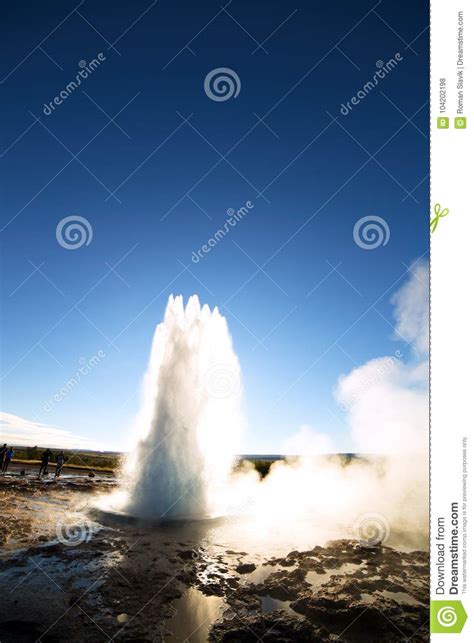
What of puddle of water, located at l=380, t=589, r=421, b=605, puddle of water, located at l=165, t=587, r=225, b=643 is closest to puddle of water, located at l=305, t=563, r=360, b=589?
puddle of water, located at l=380, t=589, r=421, b=605

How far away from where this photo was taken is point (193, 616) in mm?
7066

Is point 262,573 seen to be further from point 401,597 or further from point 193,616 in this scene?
point 401,597

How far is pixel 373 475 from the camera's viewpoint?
81.9 ft

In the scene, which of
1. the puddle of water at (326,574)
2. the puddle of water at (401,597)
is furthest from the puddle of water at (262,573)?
the puddle of water at (401,597)

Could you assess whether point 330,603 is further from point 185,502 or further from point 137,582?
point 185,502

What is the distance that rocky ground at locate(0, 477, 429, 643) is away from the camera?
6.56 meters
